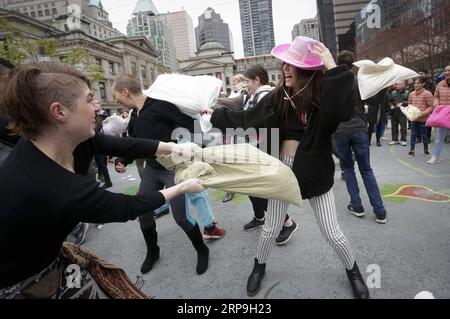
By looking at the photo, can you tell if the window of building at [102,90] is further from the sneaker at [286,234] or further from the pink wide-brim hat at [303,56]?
the pink wide-brim hat at [303,56]

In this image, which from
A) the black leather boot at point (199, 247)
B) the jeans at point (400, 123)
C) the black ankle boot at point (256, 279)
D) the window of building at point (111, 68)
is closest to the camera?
the black ankle boot at point (256, 279)

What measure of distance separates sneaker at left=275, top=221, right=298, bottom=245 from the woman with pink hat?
2.52 ft

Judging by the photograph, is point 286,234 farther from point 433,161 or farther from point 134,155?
point 433,161

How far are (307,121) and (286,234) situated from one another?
1562 mm

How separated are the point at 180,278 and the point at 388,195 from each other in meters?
3.18

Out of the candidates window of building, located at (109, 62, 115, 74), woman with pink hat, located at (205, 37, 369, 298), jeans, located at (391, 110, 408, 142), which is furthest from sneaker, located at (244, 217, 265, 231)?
window of building, located at (109, 62, 115, 74)

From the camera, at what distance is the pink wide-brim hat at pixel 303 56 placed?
1.90 metres

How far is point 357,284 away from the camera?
7.10 ft

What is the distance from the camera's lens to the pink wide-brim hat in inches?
74.9

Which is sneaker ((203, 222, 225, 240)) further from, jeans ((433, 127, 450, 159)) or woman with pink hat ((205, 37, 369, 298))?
jeans ((433, 127, 450, 159))

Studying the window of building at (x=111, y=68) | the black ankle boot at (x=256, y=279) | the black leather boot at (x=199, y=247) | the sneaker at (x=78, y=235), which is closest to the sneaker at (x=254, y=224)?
the black leather boot at (x=199, y=247)

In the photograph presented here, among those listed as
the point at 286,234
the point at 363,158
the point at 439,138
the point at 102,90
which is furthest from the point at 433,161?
the point at 102,90

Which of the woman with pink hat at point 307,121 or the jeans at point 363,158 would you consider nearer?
the woman with pink hat at point 307,121
